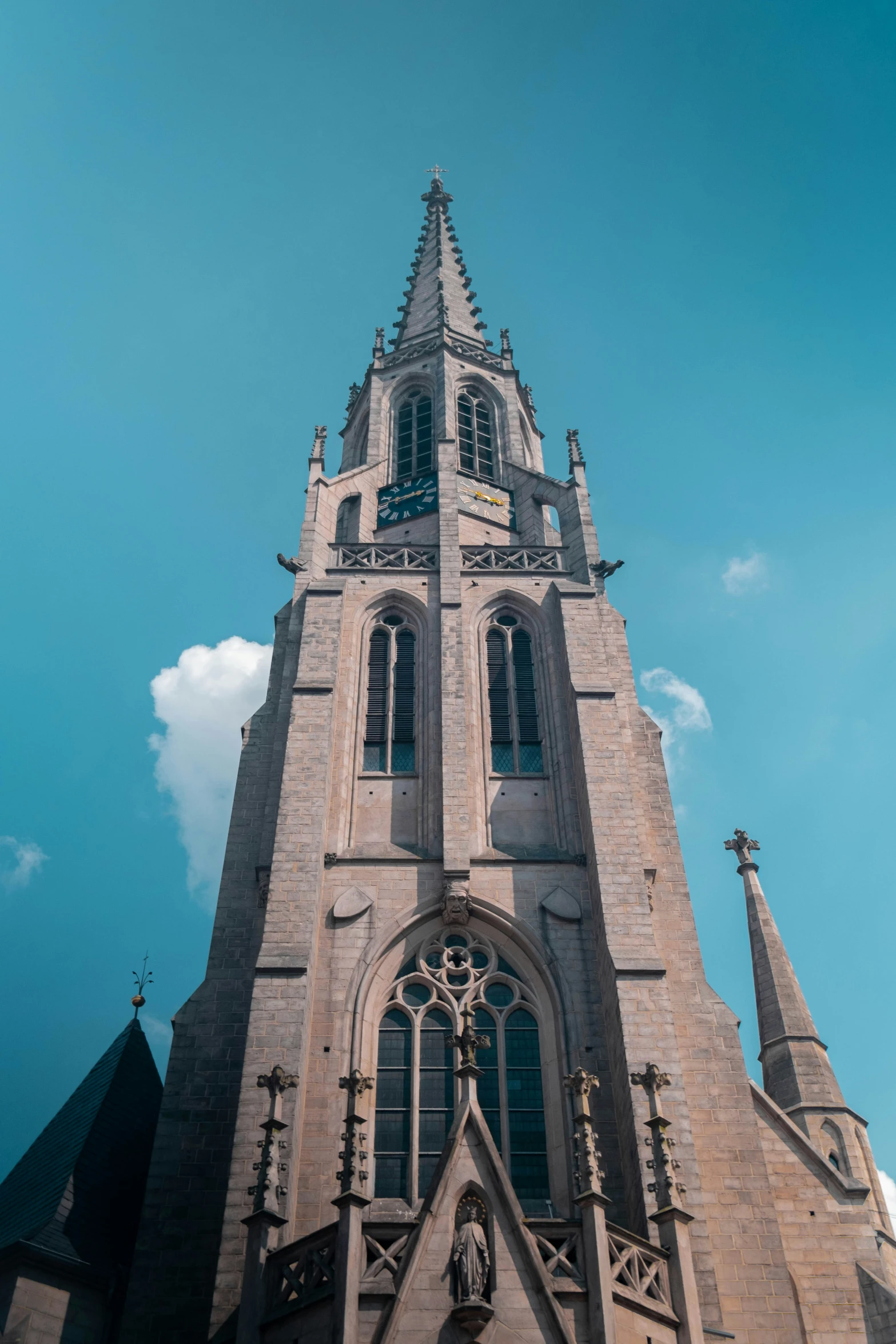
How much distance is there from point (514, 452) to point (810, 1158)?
61.1 feet

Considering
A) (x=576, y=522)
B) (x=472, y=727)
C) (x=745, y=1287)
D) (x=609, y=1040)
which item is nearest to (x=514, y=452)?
(x=576, y=522)

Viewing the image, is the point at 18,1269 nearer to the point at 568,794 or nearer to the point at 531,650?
the point at 568,794

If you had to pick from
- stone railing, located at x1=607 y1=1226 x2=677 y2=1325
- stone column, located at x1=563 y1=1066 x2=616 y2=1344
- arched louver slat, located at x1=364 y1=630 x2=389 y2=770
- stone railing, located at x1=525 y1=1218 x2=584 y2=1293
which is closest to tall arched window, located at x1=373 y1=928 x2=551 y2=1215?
stone railing, located at x1=607 y1=1226 x2=677 y2=1325

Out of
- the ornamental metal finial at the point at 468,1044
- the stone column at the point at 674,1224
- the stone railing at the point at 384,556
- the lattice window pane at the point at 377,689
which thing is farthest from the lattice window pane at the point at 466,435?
the stone column at the point at 674,1224

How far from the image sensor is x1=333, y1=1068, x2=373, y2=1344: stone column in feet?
37.4

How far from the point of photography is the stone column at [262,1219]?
1212cm

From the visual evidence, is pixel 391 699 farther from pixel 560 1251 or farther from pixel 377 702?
pixel 560 1251

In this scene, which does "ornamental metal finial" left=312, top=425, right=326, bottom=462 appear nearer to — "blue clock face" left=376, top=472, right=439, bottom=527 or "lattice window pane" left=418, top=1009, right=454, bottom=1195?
"blue clock face" left=376, top=472, right=439, bottom=527

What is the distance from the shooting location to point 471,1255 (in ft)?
38.4

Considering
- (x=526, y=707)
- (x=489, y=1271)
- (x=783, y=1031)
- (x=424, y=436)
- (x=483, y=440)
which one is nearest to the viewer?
(x=489, y=1271)

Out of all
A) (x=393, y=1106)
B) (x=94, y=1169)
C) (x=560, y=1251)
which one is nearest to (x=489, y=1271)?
(x=560, y=1251)

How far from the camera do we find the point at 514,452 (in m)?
30.0

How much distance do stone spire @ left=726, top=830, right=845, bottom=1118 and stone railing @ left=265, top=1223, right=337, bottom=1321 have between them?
10206 millimetres

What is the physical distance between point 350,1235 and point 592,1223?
2478 millimetres
